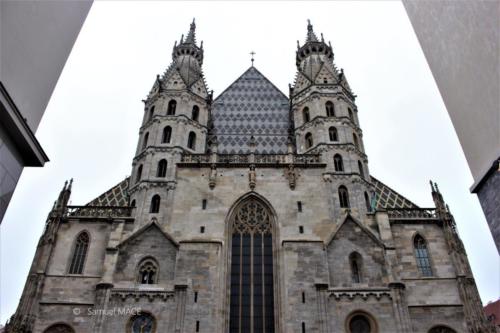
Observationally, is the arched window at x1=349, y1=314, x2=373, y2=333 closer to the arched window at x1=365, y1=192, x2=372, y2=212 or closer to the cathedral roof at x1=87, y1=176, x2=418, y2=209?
the arched window at x1=365, y1=192, x2=372, y2=212

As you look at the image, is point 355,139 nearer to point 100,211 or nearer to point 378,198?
point 378,198

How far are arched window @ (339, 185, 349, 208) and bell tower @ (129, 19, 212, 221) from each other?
8142 millimetres

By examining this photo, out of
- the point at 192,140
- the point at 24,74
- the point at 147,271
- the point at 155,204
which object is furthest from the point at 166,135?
the point at 24,74

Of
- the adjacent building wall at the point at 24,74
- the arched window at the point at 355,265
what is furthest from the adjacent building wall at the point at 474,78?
the arched window at the point at 355,265

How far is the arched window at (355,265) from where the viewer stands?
17047 mm

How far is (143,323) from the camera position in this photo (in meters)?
15.6

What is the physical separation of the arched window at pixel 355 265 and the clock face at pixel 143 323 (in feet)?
29.1

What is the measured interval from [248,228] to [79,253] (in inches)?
315

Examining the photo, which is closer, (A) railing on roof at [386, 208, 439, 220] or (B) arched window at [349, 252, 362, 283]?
(B) arched window at [349, 252, 362, 283]

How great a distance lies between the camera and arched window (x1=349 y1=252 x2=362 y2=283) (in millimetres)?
17047

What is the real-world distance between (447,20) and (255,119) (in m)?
19.6

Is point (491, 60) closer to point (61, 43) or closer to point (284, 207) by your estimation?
point (61, 43)

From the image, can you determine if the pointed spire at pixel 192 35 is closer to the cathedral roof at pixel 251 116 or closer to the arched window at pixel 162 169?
the cathedral roof at pixel 251 116

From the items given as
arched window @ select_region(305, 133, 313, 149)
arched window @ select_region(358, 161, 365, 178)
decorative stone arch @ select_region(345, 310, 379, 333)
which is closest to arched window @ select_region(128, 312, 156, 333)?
decorative stone arch @ select_region(345, 310, 379, 333)
